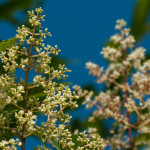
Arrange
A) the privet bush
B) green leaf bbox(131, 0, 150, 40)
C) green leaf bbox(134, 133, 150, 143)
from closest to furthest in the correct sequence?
the privet bush
green leaf bbox(134, 133, 150, 143)
green leaf bbox(131, 0, 150, 40)

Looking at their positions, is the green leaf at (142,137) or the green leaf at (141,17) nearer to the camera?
the green leaf at (142,137)

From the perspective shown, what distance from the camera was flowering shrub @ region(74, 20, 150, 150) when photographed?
2.74m

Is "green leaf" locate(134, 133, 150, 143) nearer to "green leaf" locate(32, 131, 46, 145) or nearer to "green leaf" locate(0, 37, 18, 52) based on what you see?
"green leaf" locate(32, 131, 46, 145)

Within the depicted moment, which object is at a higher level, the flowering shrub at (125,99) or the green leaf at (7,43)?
the flowering shrub at (125,99)

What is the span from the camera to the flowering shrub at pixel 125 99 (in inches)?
108

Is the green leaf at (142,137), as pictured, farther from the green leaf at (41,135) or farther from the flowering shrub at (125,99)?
the green leaf at (41,135)

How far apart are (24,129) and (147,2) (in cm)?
437

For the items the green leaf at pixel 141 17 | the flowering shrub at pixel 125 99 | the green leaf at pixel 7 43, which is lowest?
the green leaf at pixel 7 43

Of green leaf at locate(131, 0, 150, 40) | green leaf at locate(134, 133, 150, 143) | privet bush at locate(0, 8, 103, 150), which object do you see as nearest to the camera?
privet bush at locate(0, 8, 103, 150)

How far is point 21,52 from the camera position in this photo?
131cm

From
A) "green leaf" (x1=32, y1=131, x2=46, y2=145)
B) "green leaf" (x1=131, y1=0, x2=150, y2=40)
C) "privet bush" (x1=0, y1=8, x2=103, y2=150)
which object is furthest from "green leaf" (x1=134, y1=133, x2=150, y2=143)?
"green leaf" (x1=131, y1=0, x2=150, y2=40)

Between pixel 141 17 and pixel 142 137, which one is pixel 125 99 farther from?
pixel 141 17

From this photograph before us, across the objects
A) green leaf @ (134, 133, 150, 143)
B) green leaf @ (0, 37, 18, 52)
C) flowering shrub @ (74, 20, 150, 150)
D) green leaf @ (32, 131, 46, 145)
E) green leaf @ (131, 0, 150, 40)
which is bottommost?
green leaf @ (32, 131, 46, 145)

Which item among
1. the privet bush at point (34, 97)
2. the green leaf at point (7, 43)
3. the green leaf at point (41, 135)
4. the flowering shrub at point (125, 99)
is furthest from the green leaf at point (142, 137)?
the green leaf at point (7, 43)
